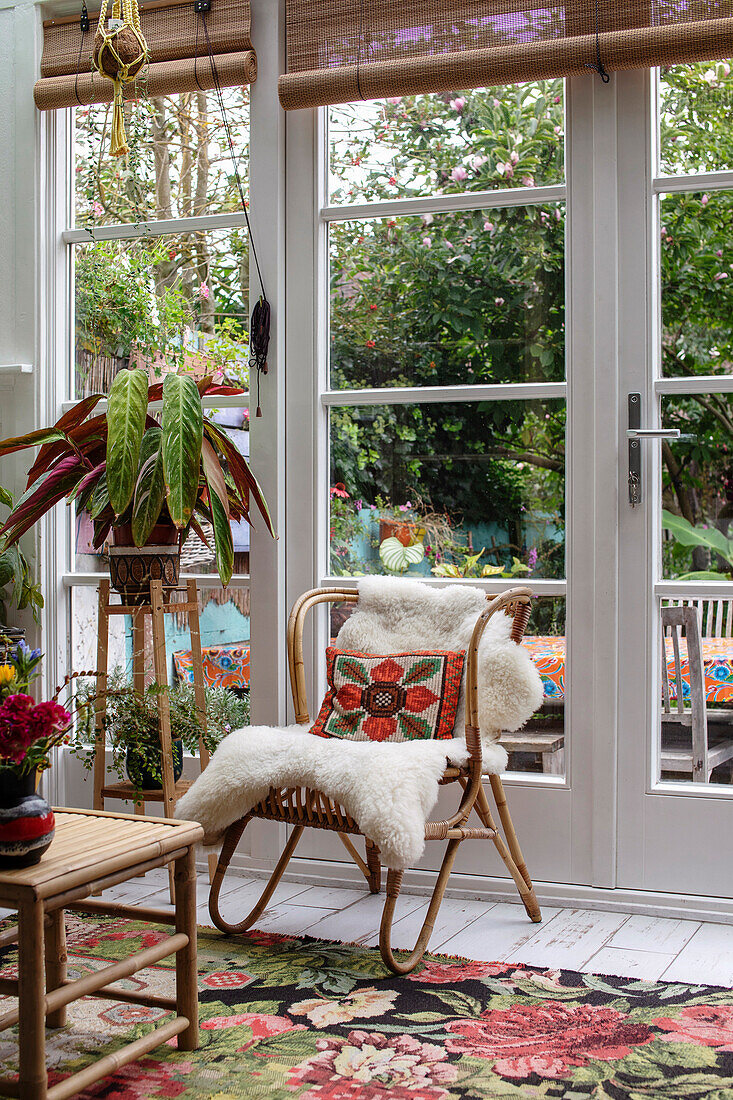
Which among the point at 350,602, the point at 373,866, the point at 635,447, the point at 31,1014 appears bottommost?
the point at 373,866

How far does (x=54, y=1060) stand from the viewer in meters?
1.84

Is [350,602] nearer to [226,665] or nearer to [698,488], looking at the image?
[226,665]

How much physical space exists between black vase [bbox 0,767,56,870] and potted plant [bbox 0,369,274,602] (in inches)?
40.1

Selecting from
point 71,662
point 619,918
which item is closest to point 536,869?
point 619,918

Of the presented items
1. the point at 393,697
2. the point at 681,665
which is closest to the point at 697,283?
the point at 681,665

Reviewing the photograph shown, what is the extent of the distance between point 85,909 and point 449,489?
5.00 ft

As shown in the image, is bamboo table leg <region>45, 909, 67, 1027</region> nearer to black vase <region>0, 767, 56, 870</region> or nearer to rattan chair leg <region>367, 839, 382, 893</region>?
black vase <region>0, 767, 56, 870</region>

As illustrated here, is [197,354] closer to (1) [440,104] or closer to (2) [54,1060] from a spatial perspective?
(1) [440,104]

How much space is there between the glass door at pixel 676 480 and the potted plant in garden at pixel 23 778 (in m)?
1.62

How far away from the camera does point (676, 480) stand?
2.74 metres

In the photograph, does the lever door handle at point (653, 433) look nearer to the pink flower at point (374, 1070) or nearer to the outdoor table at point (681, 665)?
the outdoor table at point (681, 665)

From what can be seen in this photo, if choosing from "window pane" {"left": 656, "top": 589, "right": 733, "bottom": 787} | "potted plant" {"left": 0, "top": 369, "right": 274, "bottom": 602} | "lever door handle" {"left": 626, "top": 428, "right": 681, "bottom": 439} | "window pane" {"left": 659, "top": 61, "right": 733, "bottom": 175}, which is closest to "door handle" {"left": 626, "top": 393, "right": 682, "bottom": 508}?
"lever door handle" {"left": 626, "top": 428, "right": 681, "bottom": 439}

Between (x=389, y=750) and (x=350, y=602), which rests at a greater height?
(x=350, y=602)

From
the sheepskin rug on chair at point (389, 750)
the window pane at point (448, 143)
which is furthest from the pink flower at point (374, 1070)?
the window pane at point (448, 143)
